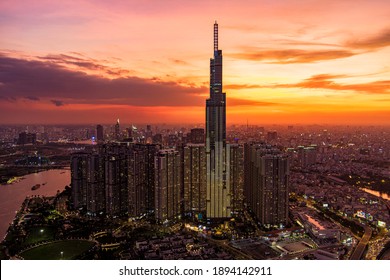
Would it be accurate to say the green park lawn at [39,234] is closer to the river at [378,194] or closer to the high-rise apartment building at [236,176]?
the high-rise apartment building at [236,176]

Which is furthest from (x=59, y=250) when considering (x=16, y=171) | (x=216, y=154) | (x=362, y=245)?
(x=16, y=171)

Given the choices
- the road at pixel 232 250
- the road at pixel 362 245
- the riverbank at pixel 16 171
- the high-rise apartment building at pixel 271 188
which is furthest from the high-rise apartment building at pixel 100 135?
the road at pixel 362 245

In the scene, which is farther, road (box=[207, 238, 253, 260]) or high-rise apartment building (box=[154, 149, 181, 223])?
high-rise apartment building (box=[154, 149, 181, 223])

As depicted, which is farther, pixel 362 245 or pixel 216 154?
pixel 216 154

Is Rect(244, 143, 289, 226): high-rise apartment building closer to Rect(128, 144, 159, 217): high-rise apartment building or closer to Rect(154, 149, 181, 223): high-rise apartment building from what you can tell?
Rect(154, 149, 181, 223): high-rise apartment building

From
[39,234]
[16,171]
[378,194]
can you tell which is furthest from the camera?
[16,171]

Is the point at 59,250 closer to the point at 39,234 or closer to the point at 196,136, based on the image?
the point at 39,234

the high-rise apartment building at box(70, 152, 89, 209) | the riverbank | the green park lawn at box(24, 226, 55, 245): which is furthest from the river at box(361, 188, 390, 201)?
the riverbank
